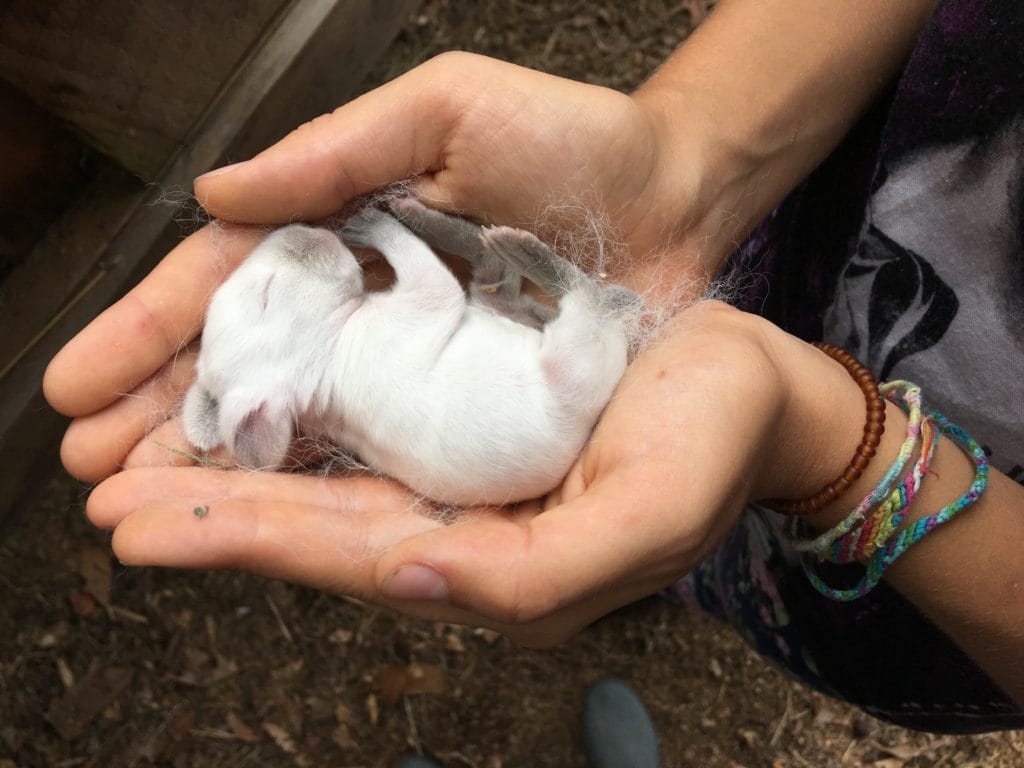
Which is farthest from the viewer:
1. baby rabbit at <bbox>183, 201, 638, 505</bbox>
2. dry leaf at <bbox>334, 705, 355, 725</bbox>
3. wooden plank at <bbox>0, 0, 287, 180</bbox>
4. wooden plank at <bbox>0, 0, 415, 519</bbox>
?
dry leaf at <bbox>334, 705, 355, 725</bbox>

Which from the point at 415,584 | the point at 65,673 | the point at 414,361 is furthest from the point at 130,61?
the point at 65,673

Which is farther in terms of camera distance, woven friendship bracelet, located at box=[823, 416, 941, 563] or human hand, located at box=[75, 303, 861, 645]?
woven friendship bracelet, located at box=[823, 416, 941, 563]

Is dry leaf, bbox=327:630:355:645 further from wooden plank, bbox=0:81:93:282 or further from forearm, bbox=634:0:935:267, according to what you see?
forearm, bbox=634:0:935:267

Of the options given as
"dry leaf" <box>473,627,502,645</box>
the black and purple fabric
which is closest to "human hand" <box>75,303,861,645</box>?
the black and purple fabric

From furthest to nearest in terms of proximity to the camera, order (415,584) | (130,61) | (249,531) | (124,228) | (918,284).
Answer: (124,228) < (130,61) < (918,284) < (249,531) < (415,584)

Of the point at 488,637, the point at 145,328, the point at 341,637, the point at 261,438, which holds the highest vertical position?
the point at 145,328

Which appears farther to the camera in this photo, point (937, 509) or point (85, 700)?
point (85, 700)

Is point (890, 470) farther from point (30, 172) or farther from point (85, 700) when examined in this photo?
point (85, 700)

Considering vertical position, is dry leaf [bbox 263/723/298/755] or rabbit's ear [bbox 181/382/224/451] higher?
rabbit's ear [bbox 181/382/224/451]
